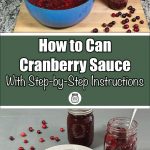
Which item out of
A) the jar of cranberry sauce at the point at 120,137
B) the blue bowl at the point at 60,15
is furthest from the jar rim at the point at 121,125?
the blue bowl at the point at 60,15

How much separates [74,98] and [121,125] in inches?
4.5

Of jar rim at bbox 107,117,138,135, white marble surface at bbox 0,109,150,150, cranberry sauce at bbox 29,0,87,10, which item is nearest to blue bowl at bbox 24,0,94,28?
cranberry sauce at bbox 29,0,87,10

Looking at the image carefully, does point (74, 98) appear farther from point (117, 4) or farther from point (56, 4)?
point (117, 4)

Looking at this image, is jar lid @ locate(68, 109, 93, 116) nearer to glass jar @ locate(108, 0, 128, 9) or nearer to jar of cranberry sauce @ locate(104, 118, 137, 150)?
jar of cranberry sauce @ locate(104, 118, 137, 150)

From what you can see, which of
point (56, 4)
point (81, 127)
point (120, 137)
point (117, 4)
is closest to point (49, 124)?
point (81, 127)

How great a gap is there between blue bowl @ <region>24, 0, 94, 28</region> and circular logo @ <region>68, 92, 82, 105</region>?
315 mm

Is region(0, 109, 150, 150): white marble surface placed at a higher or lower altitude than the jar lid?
lower

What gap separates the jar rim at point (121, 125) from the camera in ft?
3.49

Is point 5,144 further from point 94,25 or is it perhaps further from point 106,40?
point 94,25

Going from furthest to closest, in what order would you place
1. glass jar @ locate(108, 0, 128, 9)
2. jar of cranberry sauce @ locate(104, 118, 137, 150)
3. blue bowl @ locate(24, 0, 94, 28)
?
Answer: glass jar @ locate(108, 0, 128, 9)
blue bowl @ locate(24, 0, 94, 28)
jar of cranberry sauce @ locate(104, 118, 137, 150)

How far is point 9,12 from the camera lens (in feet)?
4.76

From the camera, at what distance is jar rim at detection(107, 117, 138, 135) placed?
106cm

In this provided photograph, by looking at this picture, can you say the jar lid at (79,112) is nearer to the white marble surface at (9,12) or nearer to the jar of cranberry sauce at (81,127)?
the jar of cranberry sauce at (81,127)

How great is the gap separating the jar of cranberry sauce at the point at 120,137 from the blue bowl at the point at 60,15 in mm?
382
